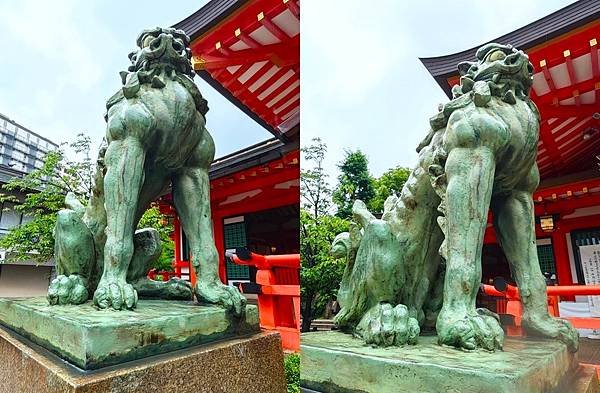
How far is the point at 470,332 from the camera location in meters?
1.00

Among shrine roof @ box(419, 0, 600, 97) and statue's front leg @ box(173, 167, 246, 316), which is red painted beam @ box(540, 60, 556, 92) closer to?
shrine roof @ box(419, 0, 600, 97)

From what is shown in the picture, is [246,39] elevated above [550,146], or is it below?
above

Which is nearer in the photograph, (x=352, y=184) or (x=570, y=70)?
(x=352, y=184)

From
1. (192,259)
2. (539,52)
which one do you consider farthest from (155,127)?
(539,52)

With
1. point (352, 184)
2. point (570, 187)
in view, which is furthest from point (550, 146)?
point (352, 184)

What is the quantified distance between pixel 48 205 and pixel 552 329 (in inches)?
274

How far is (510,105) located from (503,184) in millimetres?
235

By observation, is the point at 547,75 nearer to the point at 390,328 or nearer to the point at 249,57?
the point at 249,57

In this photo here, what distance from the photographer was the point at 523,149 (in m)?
1.21

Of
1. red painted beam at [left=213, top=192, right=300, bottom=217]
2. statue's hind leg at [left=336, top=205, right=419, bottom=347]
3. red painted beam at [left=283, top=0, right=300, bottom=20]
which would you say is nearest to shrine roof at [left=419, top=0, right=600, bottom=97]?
red painted beam at [left=283, top=0, right=300, bottom=20]

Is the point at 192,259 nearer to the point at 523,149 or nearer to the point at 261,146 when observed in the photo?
the point at 523,149

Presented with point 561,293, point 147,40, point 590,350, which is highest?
point 147,40

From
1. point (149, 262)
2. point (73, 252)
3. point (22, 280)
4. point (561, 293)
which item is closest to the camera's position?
point (73, 252)

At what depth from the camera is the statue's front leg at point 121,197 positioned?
134 cm
